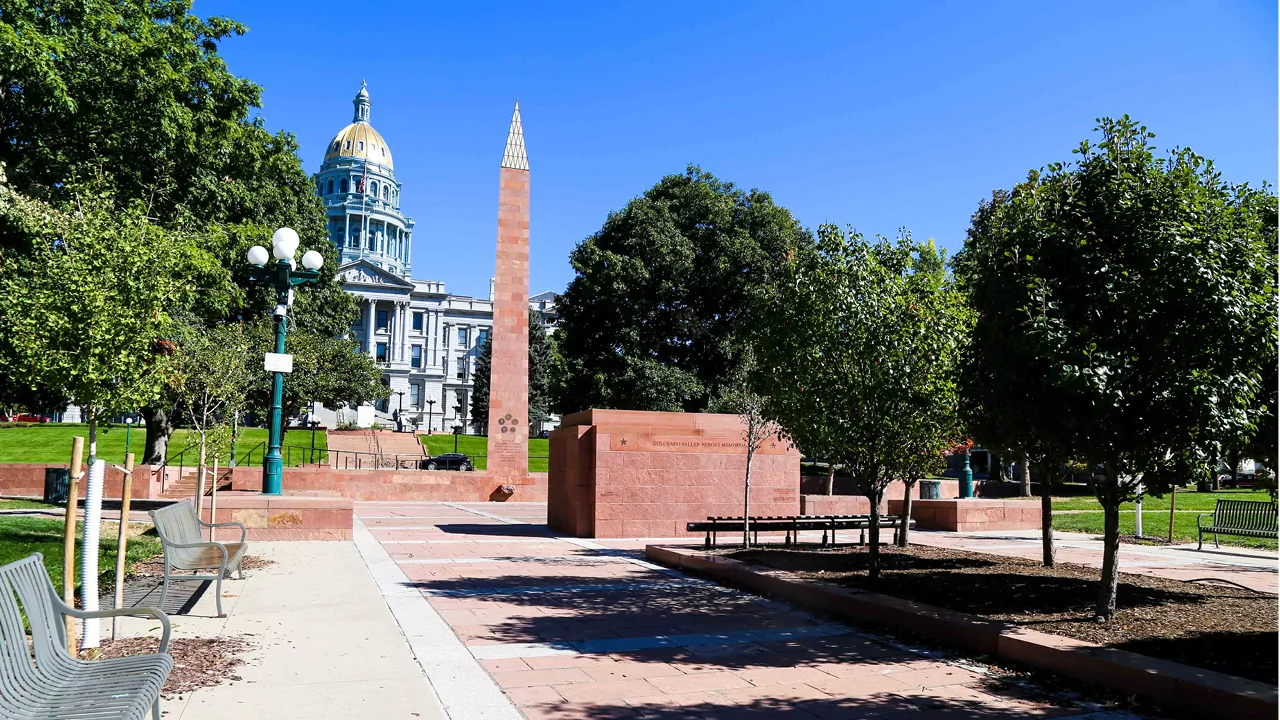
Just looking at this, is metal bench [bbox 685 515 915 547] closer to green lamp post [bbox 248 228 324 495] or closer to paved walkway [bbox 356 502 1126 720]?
paved walkway [bbox 356 502 1126 720]

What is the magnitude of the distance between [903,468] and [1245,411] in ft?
13.9

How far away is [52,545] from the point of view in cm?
1164

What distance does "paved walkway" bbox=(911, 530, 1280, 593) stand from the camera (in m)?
11.0

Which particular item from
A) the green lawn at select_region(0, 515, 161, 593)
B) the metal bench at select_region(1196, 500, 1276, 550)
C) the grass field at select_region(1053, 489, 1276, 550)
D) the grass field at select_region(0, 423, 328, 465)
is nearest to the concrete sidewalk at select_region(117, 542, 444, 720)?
the green lawn at select_region(0, 515, 161, 593)

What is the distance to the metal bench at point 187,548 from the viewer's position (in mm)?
7496

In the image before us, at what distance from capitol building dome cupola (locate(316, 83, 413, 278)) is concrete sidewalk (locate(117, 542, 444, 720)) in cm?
11001

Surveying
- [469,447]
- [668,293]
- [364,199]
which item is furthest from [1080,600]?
[364,199]

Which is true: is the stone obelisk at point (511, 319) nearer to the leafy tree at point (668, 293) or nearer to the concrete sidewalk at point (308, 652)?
the leafy tree at point (668, 293)

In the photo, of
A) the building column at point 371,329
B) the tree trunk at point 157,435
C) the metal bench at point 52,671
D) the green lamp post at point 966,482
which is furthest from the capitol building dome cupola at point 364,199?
the metal bench at point 52,671

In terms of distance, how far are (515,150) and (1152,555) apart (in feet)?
71.2

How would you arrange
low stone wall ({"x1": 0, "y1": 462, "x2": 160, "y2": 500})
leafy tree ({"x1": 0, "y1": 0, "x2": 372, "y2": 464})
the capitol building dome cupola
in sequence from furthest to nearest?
the capitol building dome cupola < low stone wall ({"x1": 0, "y1": 462, "x2": 160, "y2": 500}) < leafy tree ({"x1": 0, "y1": 0, "x2": 372, "y2": 464})

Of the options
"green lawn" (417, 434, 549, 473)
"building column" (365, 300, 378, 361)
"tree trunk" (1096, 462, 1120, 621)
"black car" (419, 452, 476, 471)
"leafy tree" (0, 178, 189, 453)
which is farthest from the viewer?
"building column" (365, 300, 378, 361)

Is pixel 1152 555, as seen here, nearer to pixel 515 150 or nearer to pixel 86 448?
pixel 515 150

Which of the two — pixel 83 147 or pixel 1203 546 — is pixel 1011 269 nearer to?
pixel 1203 546
